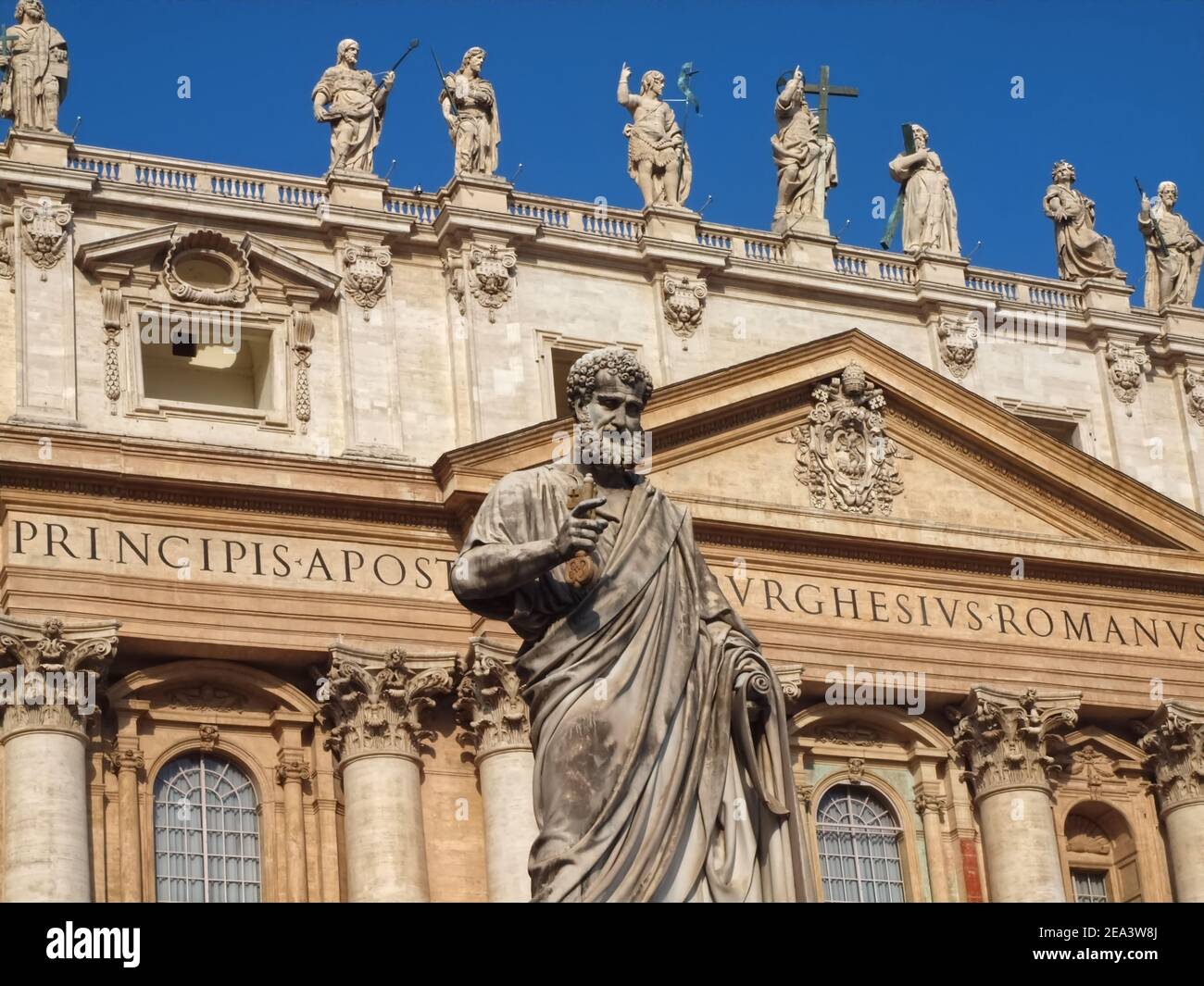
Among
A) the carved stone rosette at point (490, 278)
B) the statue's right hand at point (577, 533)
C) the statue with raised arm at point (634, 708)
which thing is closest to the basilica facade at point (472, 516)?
the carved stone rosette at point (490, 278)

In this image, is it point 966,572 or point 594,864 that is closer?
point 594,864

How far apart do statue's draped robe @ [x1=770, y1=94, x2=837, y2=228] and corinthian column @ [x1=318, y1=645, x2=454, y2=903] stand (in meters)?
8.55

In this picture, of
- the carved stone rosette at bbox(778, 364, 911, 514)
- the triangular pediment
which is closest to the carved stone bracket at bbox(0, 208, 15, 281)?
the triangular pediment

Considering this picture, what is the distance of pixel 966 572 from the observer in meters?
33.0

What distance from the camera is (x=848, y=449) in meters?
32.9

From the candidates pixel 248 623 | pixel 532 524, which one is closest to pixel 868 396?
pixel 248 623

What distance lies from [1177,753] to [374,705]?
34.0ft

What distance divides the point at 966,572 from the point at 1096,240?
6488mm

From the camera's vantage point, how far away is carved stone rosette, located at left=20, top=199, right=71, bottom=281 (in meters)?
29.8

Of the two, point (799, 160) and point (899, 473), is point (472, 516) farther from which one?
point (799, 160)
